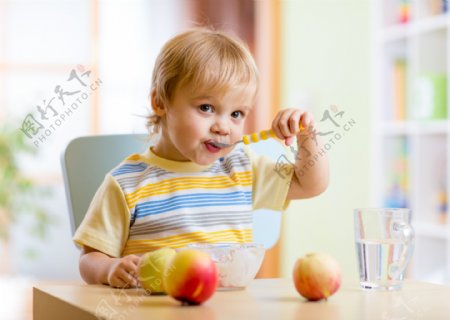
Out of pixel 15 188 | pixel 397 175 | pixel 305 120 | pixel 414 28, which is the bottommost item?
pixel 15 188

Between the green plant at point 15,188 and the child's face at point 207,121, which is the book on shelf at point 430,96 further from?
the green plant at point 15,188

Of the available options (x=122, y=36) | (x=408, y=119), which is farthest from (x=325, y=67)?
(x=122, y=36)

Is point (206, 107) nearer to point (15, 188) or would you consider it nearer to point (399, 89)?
point (399, 89)

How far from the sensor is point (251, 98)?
141 centimetres

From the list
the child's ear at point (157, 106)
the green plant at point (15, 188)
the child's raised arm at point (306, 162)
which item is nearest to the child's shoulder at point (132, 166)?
the child's ear at point (157, 106)

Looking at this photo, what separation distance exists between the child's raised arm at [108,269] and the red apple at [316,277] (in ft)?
0.75

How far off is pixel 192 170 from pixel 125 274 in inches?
15.2

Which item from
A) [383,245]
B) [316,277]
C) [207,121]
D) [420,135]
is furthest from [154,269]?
[420,135]

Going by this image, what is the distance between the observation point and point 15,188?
503 cm

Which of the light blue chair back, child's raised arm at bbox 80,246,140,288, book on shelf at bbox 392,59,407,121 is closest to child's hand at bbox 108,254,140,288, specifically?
child's raised arm at bbox 80,246,140,288

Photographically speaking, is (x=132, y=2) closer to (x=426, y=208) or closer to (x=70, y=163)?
(x=426, y=208)

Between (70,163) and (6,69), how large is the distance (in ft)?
13.1

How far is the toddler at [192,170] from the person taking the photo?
1337mm

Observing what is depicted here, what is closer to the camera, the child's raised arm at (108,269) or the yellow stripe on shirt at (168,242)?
the child's raised arm at (108,269)
